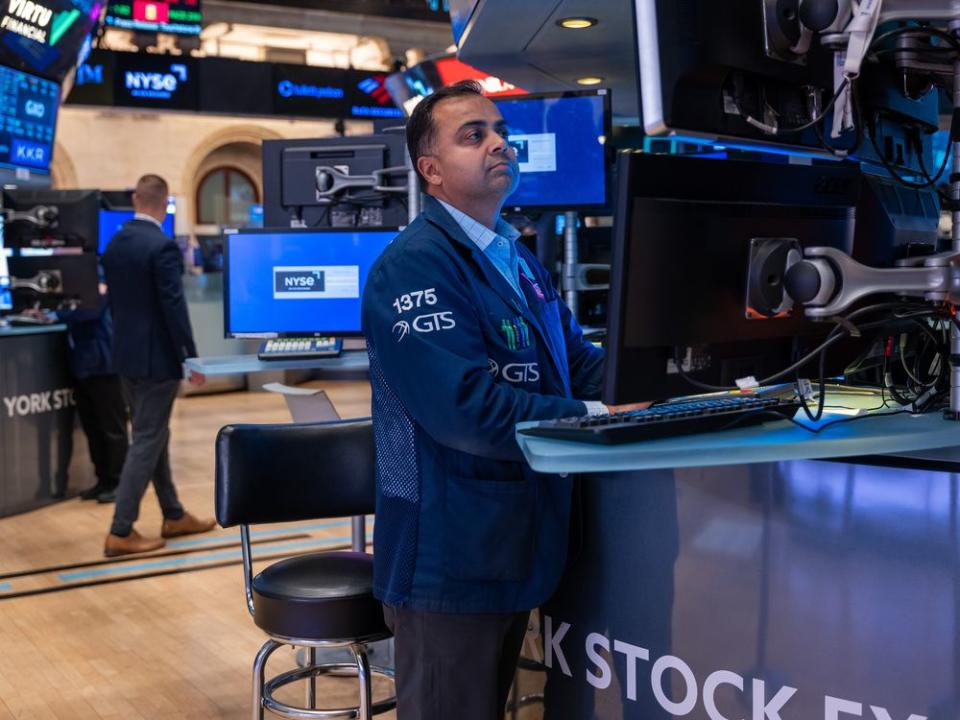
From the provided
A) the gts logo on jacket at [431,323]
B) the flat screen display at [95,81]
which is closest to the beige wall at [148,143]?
the flat screen display at [95,81]

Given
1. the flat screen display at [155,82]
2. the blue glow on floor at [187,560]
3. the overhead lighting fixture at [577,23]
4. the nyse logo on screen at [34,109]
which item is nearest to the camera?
the overhead lighting fixture at [577,23]

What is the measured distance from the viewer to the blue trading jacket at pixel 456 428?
5.91 ft

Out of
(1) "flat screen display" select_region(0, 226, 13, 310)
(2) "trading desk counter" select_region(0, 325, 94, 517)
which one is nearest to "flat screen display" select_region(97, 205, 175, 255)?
(1) "flat screen display" select_region(0, 226, 13, 310)

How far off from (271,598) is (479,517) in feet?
2.30

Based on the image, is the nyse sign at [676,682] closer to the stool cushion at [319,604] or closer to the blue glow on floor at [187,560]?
the stool cushion at [319,604]

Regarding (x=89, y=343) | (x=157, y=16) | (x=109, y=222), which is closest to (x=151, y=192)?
(x=89, y=343)

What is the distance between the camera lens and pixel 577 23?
11.5ft

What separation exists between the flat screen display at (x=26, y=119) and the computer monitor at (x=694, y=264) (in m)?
5.76

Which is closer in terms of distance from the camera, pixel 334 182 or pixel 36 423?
pixel 334 182

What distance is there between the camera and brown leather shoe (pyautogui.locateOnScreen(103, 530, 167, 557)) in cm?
495

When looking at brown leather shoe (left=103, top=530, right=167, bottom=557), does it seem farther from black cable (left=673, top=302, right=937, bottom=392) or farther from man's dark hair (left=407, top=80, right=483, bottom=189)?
black cable (left=673, top=302, right=937, bottom=392)

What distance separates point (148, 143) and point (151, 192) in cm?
1190

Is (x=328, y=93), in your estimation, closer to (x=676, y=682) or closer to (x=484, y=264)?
(x=484, y=264)

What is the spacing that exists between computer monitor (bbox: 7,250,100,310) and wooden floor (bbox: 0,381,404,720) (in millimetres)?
1115
